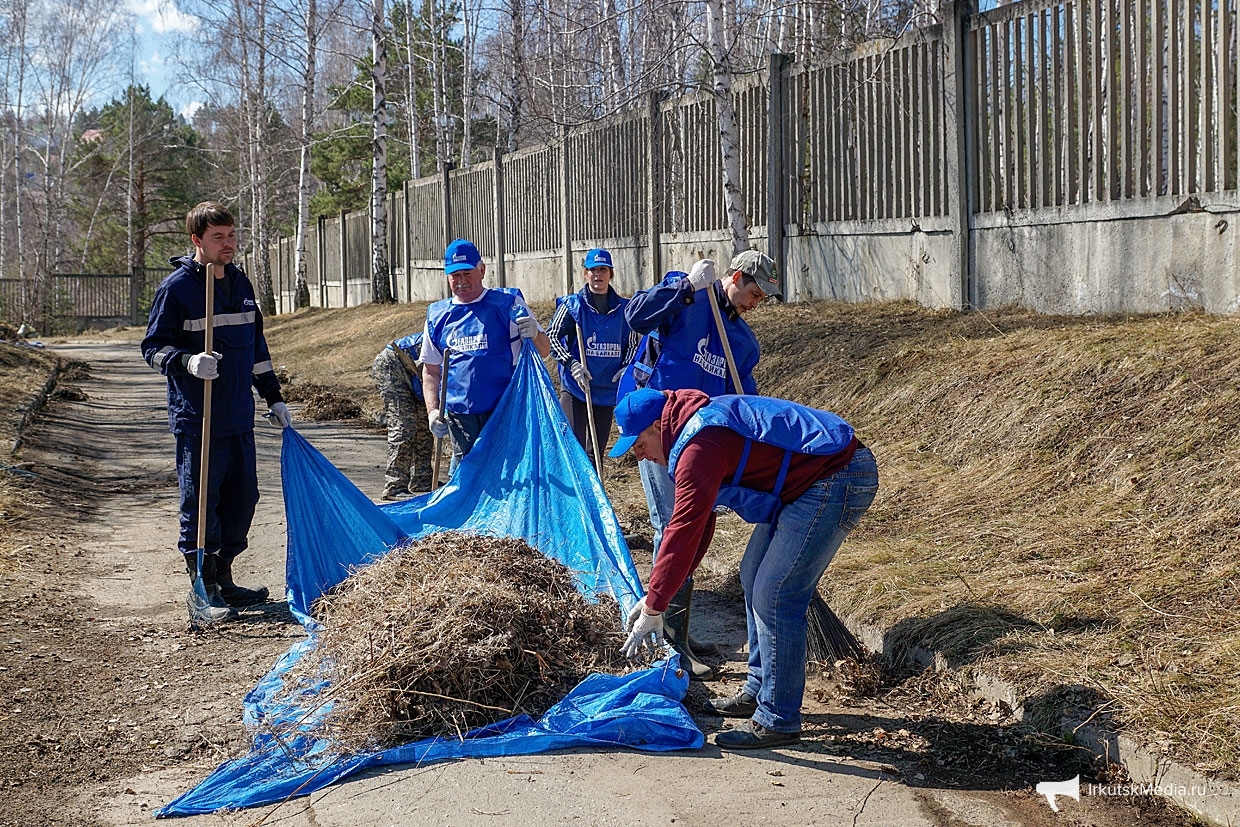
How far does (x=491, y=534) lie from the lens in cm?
602

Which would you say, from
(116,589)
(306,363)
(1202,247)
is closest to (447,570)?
(116,589)

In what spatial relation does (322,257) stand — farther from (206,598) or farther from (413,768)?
(413,768)

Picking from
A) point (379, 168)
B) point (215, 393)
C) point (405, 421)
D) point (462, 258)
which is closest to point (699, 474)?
point (215, 393)

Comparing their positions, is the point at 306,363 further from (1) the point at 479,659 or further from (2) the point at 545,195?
(1) the point at 479,659

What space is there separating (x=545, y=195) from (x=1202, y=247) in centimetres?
1226

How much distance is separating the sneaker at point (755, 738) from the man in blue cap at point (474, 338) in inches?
124

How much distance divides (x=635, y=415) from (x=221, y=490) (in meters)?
3.19

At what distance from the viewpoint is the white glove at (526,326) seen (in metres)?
7.03

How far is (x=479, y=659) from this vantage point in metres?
4.46

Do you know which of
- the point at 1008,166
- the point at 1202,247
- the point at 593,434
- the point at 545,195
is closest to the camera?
the point at 1202,247

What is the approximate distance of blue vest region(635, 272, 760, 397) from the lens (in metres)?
5.53

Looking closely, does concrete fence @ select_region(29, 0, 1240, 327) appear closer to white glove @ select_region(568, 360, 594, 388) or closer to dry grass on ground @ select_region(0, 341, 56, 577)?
white glove @ select_region(568, 360, 594, 388)

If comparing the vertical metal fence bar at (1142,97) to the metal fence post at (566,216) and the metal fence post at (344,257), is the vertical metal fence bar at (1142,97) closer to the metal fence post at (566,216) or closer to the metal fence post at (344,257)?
the metal fence post at (566,216)

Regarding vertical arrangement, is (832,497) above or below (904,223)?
below
